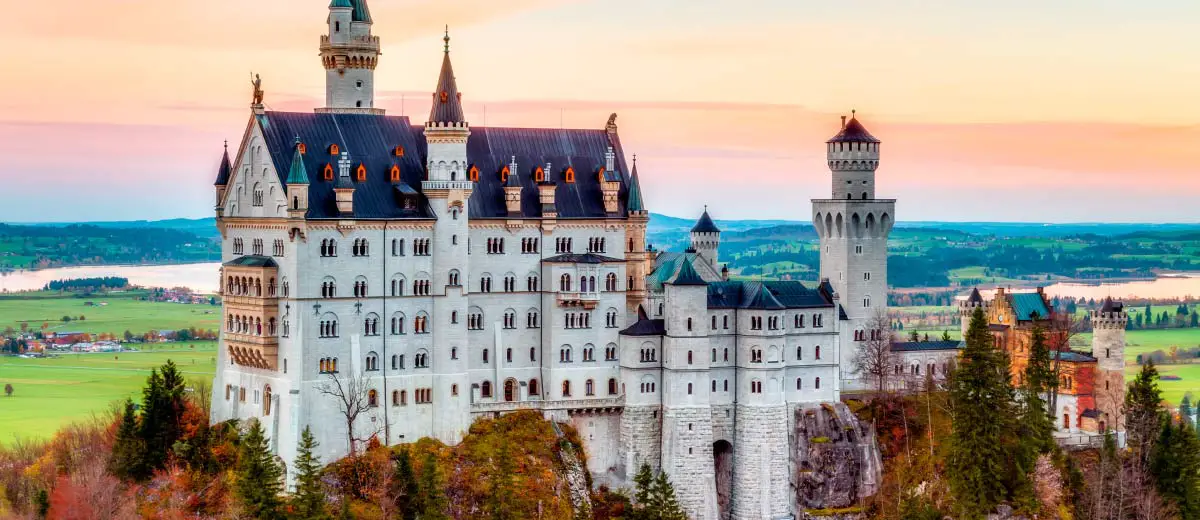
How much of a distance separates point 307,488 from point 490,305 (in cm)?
1985

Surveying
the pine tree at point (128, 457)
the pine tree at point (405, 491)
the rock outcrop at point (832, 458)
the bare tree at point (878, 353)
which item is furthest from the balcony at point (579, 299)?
the pine tree at point (128, 457)

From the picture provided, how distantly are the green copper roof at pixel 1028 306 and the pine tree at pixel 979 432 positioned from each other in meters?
16.3

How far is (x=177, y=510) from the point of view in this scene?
104 m

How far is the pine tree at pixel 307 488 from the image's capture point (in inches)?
3883

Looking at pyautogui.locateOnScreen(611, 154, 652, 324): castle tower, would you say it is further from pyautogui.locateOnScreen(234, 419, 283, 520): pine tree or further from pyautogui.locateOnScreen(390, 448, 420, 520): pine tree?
Answer: pyautogui.locateOnScreen(234, 419, 283, 520): pine tree

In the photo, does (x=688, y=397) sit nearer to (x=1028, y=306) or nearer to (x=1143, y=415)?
(x=1143, y=415)

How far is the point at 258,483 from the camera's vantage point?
325 ft

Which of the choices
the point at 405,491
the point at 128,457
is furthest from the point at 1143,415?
the point at 128,457

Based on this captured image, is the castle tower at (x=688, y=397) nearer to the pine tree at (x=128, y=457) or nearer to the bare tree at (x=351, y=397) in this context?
the bare tree at (x=351, y=397)

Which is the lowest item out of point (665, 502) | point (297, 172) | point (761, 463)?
point (665, 502)

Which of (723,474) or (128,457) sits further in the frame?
(723,474)

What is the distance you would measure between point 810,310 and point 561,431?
63.4ft

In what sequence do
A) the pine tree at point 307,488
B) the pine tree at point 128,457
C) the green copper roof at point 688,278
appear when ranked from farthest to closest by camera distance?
the green copper roof at point 688,278
the pine tree at point 128,457
the pine tree at point 307,488

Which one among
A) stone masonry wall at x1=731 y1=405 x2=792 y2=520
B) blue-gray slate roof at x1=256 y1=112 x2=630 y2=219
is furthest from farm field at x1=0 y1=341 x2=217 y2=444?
stone masonry wall at x1=731 y1=405 x2=792 y2=520
